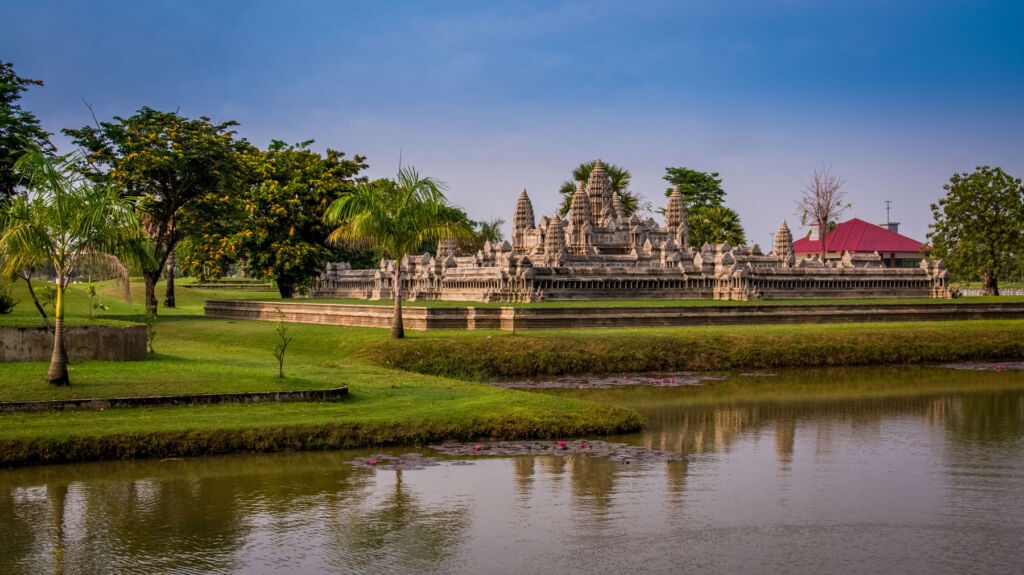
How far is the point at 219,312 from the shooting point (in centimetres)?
A: 4228

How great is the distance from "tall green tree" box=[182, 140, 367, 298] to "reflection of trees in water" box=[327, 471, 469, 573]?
31.3 m

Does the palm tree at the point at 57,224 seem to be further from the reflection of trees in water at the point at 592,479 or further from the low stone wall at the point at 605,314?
the low stone wall at the point at 605,314

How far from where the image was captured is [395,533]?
12.0 metres

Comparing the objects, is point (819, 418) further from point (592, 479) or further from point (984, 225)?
point (984, 225)

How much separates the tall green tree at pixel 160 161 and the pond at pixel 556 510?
24.4 meters

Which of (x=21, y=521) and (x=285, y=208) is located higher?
(x=285, y=208)

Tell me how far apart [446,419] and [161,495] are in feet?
17.8

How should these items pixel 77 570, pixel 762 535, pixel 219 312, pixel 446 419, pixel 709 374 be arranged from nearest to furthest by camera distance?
pixel 77 570
pixel 762 535
pixel 446 419
pixel 709 374
pixel 219 312

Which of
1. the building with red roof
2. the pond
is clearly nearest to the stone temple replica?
the pond

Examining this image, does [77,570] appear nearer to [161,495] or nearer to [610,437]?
[161,495]

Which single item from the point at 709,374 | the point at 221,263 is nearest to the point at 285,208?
the point at 221,263

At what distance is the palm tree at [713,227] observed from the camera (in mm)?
71812

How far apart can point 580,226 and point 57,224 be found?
38485 millimetres

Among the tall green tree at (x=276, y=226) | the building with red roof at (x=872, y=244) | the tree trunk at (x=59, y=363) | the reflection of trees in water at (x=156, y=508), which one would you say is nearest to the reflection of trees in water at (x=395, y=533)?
the reflection of trees in water at (x=156, y=508)
